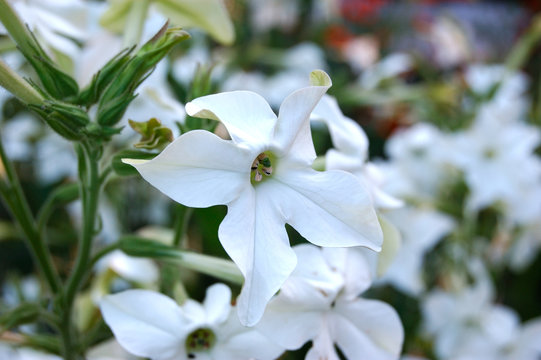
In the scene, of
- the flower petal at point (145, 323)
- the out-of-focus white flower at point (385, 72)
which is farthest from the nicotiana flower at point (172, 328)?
the out-of-focus white flower at point (385, 72)

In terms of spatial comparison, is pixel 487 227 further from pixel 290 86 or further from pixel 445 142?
pixel 290 86

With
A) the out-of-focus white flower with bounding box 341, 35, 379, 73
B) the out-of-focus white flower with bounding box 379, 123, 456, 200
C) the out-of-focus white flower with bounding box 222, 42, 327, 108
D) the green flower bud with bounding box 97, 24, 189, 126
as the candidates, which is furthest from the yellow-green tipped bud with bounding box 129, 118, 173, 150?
the out-of-focus white flower with bounding box 341, 35, 379, 73

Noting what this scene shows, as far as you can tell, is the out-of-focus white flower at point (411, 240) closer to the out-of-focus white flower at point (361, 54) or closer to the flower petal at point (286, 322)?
the flower petal at point (286, 322)

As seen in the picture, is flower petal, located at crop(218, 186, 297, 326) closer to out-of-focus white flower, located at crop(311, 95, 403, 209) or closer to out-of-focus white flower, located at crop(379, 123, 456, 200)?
out-of-focus white flower, located at crop(311, 95, 403, 209)

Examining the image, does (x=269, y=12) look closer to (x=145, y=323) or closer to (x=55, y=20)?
(x=55, y=20)

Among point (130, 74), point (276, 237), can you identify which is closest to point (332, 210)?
point (276, 237)

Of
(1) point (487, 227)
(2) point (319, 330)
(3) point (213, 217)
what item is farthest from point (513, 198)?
(2) point (319, 330)

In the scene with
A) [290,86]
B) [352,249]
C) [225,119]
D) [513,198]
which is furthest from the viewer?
[290,86]
